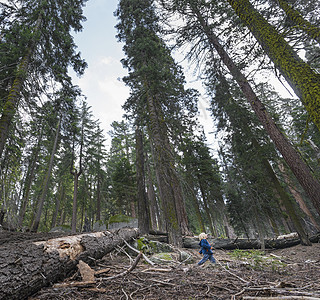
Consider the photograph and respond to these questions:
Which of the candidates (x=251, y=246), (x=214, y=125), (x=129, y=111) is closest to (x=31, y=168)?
(x=129, y=111)

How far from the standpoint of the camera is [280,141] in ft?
18.1

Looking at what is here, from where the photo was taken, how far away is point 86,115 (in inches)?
901

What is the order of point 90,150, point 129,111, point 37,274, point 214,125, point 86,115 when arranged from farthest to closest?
point 86,115 < point 90,150 < point 214,125 < point 129,111 < point 37,274

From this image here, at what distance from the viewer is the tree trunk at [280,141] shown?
466cm

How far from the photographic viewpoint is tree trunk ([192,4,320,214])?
466 centimetres

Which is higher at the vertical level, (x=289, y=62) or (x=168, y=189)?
(x=289, y=62)

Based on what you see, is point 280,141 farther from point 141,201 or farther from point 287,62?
point 141,201

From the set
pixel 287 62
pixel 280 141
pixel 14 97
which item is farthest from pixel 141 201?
pixel 287 62

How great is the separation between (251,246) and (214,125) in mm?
8623

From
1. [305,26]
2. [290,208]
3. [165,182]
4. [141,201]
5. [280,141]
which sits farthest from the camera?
[141,201]

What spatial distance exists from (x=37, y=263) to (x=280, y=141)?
6823 mm

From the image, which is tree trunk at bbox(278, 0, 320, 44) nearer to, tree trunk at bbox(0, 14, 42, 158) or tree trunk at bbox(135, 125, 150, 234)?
tree trunk at bbox(135, 125, 150, 234)

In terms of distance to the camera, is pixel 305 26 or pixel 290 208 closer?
pixel 305 26

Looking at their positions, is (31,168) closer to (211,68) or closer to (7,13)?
(7,13)
